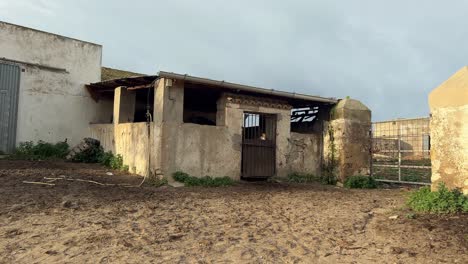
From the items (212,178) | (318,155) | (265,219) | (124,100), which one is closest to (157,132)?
(212,178)

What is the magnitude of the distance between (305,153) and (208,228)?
280 inches

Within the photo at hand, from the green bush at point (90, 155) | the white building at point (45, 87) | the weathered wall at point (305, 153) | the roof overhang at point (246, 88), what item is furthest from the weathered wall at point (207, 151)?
the white building at point (45, 87)

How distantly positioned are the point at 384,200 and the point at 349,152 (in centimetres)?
343

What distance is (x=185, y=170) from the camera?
9945 mm

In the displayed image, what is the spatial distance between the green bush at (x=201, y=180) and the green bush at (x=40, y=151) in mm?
5819

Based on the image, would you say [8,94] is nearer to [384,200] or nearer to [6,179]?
[6,179]

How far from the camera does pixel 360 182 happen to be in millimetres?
11180

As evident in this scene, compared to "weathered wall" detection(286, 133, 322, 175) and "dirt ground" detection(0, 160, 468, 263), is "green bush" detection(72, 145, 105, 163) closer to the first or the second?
"dirt ground" detection(0, 160, 468, 263)

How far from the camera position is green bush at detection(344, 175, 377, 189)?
1112 cm

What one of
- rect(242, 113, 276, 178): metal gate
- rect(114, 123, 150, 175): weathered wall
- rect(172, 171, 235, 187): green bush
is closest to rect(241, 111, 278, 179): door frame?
rect(242, 113, 276, 178): metal gate

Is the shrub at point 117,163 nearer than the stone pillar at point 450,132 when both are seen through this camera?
No

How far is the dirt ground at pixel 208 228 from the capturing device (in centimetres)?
449

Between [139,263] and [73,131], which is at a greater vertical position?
[73,131]

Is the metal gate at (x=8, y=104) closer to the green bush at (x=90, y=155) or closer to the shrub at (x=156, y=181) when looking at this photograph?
the green bush at (x=90, y=155)
